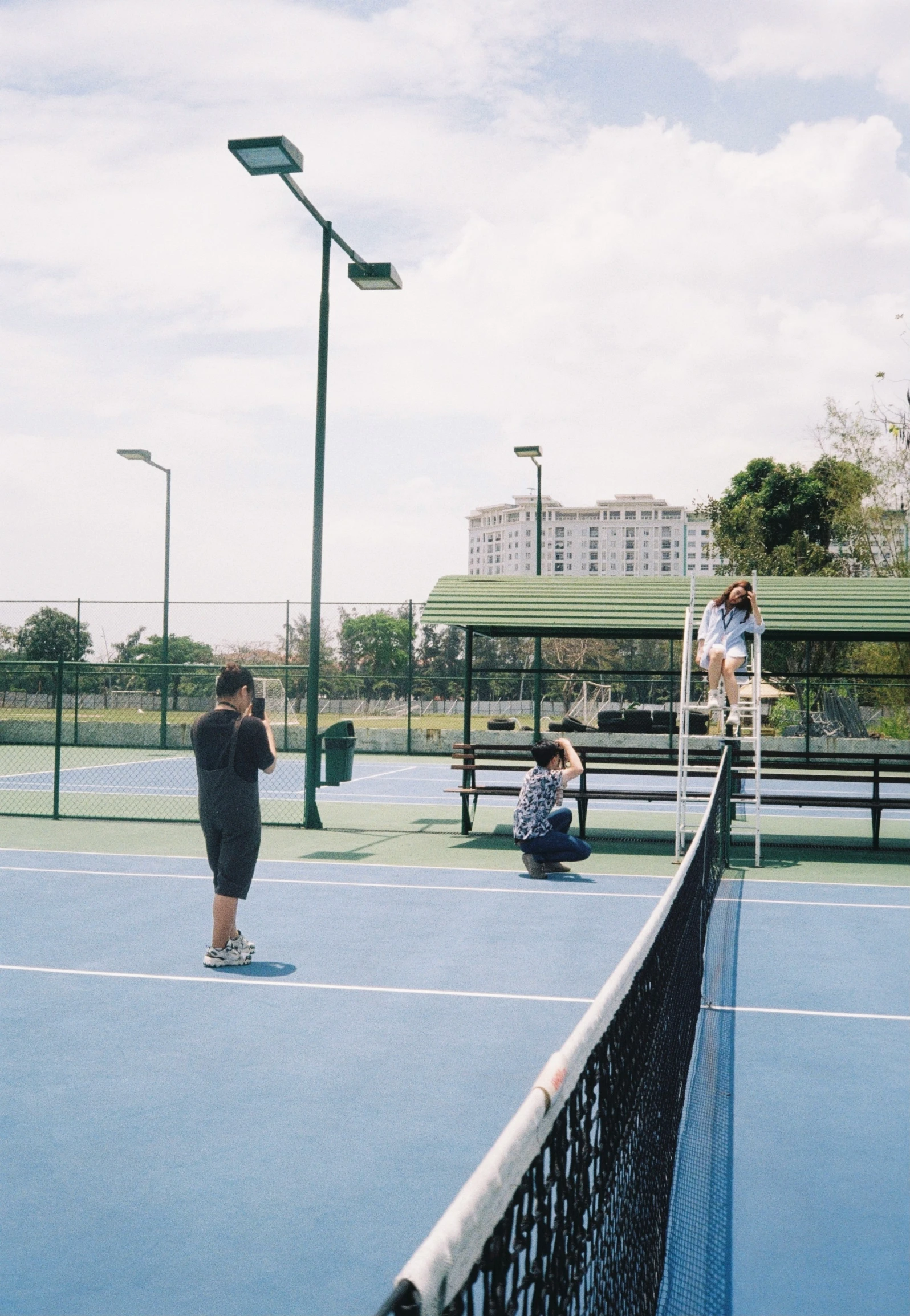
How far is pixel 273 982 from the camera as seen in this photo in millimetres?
7195

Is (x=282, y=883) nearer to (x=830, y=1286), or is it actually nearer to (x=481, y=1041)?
(x=481, y=1041)

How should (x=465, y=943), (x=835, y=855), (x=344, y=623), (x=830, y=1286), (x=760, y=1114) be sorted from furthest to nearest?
(x=344, y=623), (x=835, y=855), (x=465, y=943), (x=760, y=1114), (x=830, y=1286)

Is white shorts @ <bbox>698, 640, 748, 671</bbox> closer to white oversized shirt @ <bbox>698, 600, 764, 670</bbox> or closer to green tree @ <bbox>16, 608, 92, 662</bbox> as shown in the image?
white oversized shirt @ <bbox>698, 600, 764, 670</bbox>

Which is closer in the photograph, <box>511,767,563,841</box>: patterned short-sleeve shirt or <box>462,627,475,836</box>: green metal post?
<box>511,767,563,841</box>: patterned short-sleeve shirt

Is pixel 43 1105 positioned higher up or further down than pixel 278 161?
further down

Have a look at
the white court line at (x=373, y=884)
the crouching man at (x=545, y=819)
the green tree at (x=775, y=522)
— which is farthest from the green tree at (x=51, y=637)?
the green tree at (x=775, y=522)

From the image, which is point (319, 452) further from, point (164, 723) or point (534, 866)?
point (164, 723)

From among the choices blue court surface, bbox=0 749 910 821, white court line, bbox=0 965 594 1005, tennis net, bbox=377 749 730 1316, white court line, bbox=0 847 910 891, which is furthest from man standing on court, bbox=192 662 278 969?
blue court surface, bbox=0 749 910 821

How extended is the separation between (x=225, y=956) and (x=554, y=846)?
4383mm

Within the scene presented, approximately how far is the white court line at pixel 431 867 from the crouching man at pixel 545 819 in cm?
47

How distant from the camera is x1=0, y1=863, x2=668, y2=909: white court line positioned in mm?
10430

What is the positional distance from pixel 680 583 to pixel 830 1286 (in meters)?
11.6

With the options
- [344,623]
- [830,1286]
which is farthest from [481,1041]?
[344,623]

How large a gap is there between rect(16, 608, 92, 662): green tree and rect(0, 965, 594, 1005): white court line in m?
23.5
